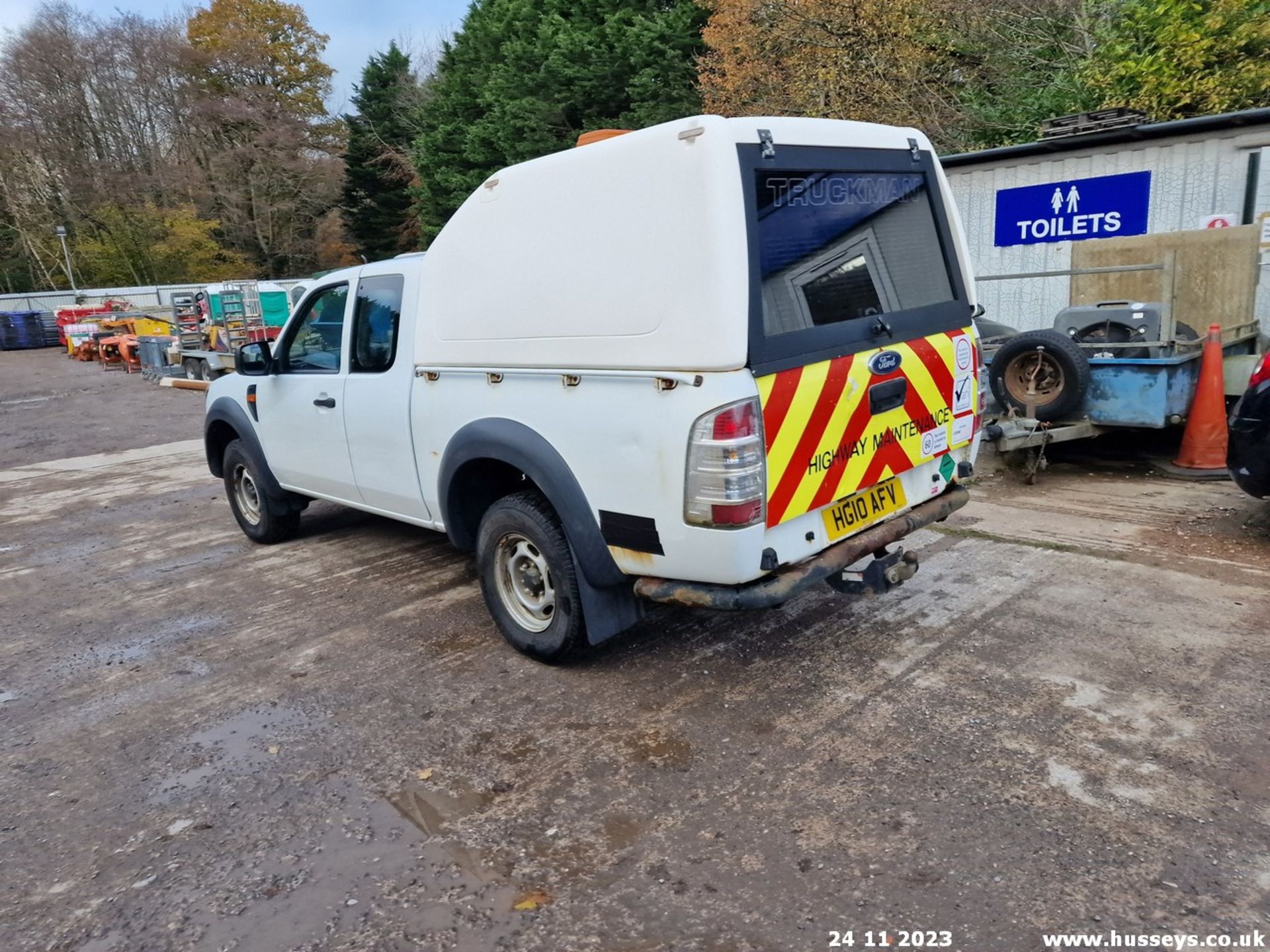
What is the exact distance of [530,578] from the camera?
4.11 metres

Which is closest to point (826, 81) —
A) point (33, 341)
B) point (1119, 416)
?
point (1119, 416)

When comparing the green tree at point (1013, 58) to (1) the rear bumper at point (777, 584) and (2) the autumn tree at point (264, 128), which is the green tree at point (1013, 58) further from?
(2) the autumn tree at point (264, 128)

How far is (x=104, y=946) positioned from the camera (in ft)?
8.33

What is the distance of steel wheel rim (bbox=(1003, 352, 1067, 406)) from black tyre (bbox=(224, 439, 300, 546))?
5646 millimetres

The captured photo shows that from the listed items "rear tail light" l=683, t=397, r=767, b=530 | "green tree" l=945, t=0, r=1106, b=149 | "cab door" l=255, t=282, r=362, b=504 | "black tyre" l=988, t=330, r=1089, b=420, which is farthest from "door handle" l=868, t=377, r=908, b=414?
"green tree" l=945, t=0, r=1106, b=149

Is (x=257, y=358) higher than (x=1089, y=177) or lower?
lower

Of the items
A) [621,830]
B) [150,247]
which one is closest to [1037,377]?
[621,830]

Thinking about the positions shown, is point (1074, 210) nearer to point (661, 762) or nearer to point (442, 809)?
point (661, 762)

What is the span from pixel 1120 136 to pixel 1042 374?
3007 mm

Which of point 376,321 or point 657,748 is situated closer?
point 657,748

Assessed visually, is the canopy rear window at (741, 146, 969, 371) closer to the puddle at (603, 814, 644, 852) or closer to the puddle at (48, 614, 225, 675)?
the puddle at (603, 814, 644, 852)

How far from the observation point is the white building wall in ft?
25.0

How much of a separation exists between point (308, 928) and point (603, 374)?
211 cm
